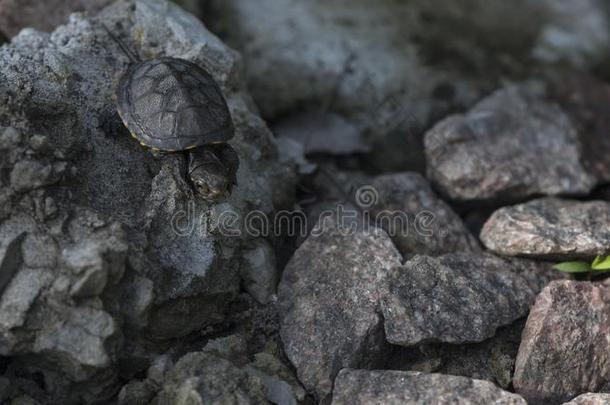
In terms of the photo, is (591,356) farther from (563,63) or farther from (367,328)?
(563,63)

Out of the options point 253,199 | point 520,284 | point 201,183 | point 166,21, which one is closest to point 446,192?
point 520,284

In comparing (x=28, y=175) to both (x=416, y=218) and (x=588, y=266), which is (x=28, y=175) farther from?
(x=588, y=266)

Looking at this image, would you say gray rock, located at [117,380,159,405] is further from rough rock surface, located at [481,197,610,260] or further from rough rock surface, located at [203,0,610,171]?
rough rock surface, located at [203,0,610,171]

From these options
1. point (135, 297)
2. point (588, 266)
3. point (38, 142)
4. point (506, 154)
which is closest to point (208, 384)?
point (135, 297)

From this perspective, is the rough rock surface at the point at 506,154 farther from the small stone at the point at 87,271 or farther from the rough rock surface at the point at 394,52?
the small stone at the point at 87,271

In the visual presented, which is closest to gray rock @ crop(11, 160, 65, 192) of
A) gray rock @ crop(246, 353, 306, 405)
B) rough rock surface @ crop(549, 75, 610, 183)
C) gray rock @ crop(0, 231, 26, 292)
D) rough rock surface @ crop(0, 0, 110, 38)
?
gray rock @ crop(0, 231, 26, 292)

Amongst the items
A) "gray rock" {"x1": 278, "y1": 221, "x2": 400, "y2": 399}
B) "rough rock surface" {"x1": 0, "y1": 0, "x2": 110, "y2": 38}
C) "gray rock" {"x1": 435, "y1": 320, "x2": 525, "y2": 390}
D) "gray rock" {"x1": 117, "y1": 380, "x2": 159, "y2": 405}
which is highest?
"rough rock surface" {"x1": 0, "y1": 0, "x2": 110, "y2": 38}
